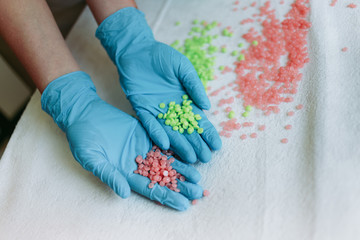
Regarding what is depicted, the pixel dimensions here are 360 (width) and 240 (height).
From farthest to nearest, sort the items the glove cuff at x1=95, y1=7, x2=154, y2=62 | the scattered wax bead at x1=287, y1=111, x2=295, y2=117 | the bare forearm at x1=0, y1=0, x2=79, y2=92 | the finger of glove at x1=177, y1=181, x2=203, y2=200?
the glove cuff at x1=95, y1=7, x2=154, y2=62 → the bare forearm at x1=0, y1=0, x2=79, y2=92 → the scattered wax bead at x1=287, y1=111, x2=295, y2=117 → the finger of glove at x1=177, y1=181, x2=203, y2=200

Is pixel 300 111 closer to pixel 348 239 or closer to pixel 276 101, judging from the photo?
pixel 276 101

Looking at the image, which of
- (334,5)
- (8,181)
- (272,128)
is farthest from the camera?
(334,5)

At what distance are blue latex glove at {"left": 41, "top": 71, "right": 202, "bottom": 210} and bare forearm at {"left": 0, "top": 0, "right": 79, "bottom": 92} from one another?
64 millimetres

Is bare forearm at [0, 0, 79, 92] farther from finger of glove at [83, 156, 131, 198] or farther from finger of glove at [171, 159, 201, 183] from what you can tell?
finger of glove at [171, 159, 201, 183]

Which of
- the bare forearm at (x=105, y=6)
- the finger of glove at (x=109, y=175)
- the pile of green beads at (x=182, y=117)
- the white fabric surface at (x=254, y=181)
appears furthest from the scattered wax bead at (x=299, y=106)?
the bare forearm at (x=105, y=6)

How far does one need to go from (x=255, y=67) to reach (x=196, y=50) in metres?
0.30

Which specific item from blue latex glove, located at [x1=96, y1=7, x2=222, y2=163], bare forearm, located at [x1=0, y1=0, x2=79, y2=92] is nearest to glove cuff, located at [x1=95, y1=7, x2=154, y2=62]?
blue latex glove, located at [x1=96, y1=7, x2=222, y2=163]

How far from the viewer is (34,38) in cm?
126

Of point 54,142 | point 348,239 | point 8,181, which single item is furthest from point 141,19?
point 348,239

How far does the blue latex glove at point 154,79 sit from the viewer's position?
112 centimetres

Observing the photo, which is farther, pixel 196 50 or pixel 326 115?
pixel 196 50

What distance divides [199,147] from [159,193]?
0.22 meters

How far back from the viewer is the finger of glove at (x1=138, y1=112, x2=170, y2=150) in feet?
3.67

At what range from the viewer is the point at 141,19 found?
1.45 m
